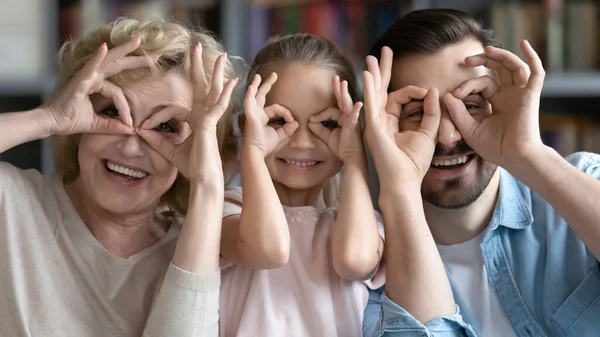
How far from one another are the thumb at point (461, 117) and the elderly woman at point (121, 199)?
45 cm

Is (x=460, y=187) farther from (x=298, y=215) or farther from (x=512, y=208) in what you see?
(x=298, y=215)

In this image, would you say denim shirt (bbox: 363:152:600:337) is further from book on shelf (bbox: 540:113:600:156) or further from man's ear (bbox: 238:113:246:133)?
book on shelf (bbox: 540:113:600:156)

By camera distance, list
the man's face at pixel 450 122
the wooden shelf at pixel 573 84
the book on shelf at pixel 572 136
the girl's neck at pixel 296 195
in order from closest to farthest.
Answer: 1. the man's face at pixel 450 122
2. the girl's neck at pixel 296 195
3. the wooden shelf at pixel 573 84
4. the book on shelf at pixel 572 136

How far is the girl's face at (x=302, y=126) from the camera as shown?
4.62 ft

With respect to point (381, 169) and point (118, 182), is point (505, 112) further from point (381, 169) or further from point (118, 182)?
point (118, 182)

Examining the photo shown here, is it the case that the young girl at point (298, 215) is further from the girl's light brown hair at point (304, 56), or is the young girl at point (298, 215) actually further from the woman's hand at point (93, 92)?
the woman's hand at point (93, 92)

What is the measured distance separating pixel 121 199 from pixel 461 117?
27.3 inches

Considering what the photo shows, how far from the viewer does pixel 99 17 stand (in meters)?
2.89

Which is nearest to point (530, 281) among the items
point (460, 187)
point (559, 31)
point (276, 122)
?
point (460, 187)

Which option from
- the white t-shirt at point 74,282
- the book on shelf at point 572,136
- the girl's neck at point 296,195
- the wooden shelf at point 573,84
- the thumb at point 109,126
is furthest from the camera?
the book on shelf at point 572,136

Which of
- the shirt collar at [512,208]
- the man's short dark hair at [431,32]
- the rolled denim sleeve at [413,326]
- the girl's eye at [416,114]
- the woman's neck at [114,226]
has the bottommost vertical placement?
the rolled denim sleeve at [413,326]

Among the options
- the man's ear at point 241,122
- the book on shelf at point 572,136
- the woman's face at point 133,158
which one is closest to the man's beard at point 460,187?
the man's ear at point 241,122

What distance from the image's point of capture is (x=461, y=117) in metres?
1.38

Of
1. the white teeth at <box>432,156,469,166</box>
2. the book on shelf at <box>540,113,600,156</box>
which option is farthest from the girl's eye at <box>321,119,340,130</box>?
the book on shelf at <box>540,113,600,156</box>
